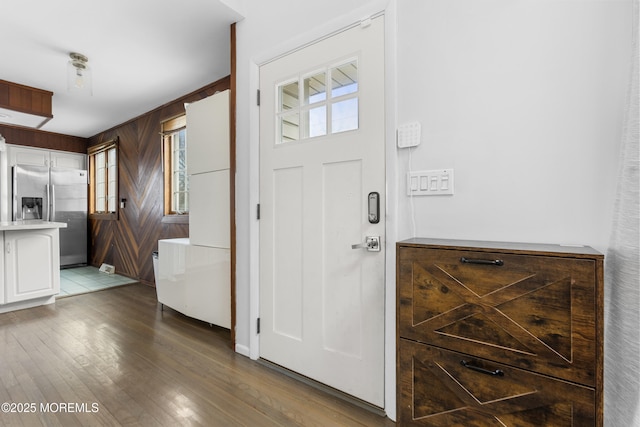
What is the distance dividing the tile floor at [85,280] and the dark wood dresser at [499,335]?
14.9 ft

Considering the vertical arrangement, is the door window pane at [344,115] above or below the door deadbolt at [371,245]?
above

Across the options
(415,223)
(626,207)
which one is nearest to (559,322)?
(626,207)

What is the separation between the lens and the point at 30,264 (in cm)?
346

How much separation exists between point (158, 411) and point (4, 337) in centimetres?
208

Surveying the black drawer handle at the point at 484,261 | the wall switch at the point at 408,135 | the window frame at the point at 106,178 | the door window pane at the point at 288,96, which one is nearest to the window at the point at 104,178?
the window frame at the point at 106,178

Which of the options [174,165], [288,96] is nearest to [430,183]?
[288,96]

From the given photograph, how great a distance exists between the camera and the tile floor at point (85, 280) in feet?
13.8

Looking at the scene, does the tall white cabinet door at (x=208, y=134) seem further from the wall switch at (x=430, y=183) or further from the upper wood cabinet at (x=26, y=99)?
the upper wood cabinet at (x=26, y=99)

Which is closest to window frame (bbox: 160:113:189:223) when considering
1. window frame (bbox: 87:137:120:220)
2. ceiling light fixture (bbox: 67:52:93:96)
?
ceiling light fixture (bbox: 67:52:93:96)

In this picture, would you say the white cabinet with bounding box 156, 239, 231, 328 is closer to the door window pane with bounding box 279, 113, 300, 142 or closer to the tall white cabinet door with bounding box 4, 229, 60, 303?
the door window pane with bounding box 279, 113, 300, 142

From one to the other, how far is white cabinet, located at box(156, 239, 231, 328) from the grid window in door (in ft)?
4.02

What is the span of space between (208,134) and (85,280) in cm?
373

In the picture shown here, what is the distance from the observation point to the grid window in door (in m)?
1.76

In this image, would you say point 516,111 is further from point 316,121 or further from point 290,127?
point 290,127
